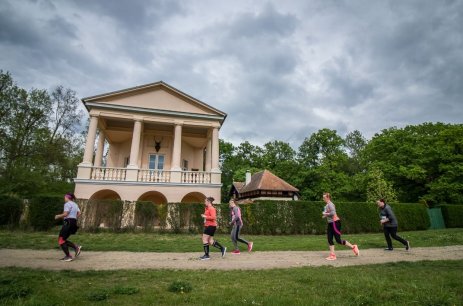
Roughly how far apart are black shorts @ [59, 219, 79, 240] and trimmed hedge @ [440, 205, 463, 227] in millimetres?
29322

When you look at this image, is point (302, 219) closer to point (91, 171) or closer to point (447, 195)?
point (91, 171)

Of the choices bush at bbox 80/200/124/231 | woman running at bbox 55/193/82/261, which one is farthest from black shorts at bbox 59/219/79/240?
bush at bbox 80/200/124/231

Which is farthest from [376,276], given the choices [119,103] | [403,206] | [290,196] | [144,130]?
[290,196]

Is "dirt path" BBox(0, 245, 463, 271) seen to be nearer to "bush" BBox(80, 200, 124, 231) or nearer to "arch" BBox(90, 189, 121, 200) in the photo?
"bush" BBox(80, 200, 124, 231)

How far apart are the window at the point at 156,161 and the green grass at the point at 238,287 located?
61.7ft

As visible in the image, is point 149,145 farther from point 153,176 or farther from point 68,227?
point 68,227

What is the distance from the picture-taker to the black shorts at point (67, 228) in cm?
744

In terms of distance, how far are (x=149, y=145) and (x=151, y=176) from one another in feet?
16.1

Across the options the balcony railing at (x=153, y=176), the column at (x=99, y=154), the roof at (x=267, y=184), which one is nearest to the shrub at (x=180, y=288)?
the balcony railing at (x=153, y=176)

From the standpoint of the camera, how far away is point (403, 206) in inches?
842

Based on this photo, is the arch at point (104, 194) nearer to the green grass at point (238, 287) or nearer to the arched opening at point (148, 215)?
the arched opening at point (148, 215)

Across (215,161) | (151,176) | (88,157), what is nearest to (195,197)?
(215,161)

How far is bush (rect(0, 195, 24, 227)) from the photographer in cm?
1359

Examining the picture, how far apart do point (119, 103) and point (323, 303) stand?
69.2 ft
